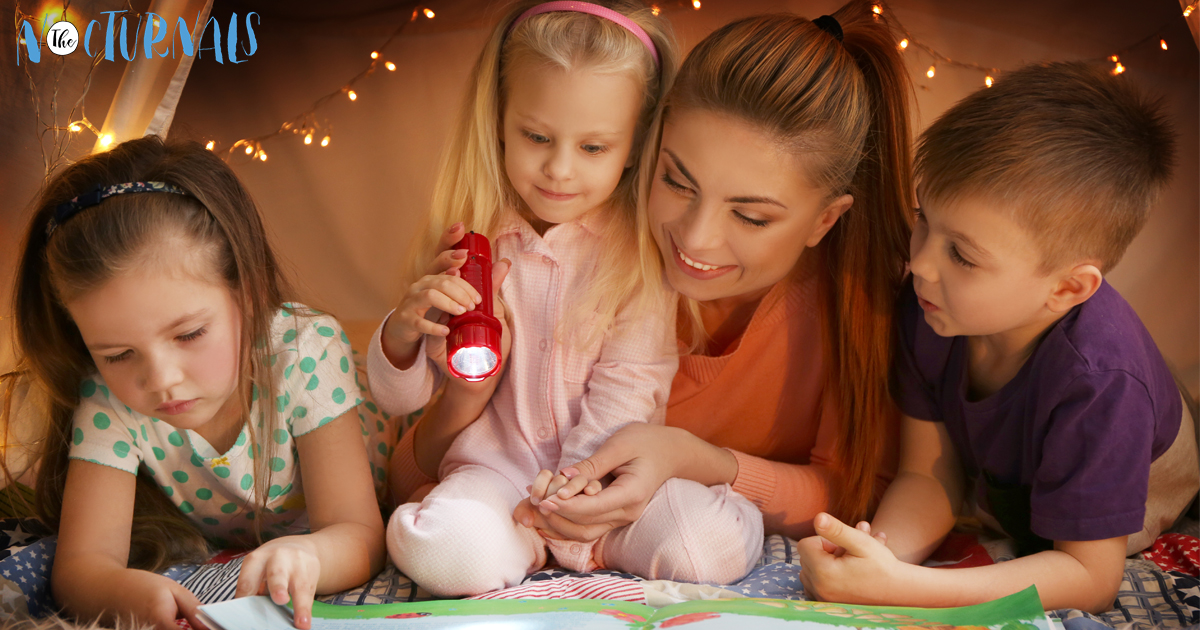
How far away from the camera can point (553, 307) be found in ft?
3.67

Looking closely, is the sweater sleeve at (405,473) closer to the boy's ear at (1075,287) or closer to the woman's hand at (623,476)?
the woman's hand at (623,476)

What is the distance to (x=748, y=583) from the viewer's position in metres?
0.95

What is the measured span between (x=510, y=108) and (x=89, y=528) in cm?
68

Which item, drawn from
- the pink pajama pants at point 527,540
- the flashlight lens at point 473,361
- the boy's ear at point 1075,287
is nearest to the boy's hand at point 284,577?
the pink pajama pants at point 527,540

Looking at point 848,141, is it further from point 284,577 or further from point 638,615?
point 284,577

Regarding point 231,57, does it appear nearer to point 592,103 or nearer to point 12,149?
point 12,149

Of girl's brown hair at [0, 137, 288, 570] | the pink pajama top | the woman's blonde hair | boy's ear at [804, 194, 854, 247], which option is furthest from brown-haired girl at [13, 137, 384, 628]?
boy's ear at [804, 194, 854, 247]

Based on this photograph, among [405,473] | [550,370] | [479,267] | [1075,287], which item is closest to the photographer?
[1075,287]

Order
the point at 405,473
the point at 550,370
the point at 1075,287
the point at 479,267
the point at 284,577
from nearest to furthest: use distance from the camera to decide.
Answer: the point at 284,577
the point at 1075,287
the point at 479,267
the point at 550,370
the point at 405,473

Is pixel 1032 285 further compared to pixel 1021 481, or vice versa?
pixel 1021 481

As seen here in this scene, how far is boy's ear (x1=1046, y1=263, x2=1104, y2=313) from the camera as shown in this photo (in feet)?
2.86

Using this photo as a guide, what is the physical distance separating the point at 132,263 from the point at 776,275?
28.7 inches

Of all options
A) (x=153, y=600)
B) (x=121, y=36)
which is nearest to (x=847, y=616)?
(x=153, y=600)

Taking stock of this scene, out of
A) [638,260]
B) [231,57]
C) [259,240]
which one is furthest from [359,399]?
[231,57]
